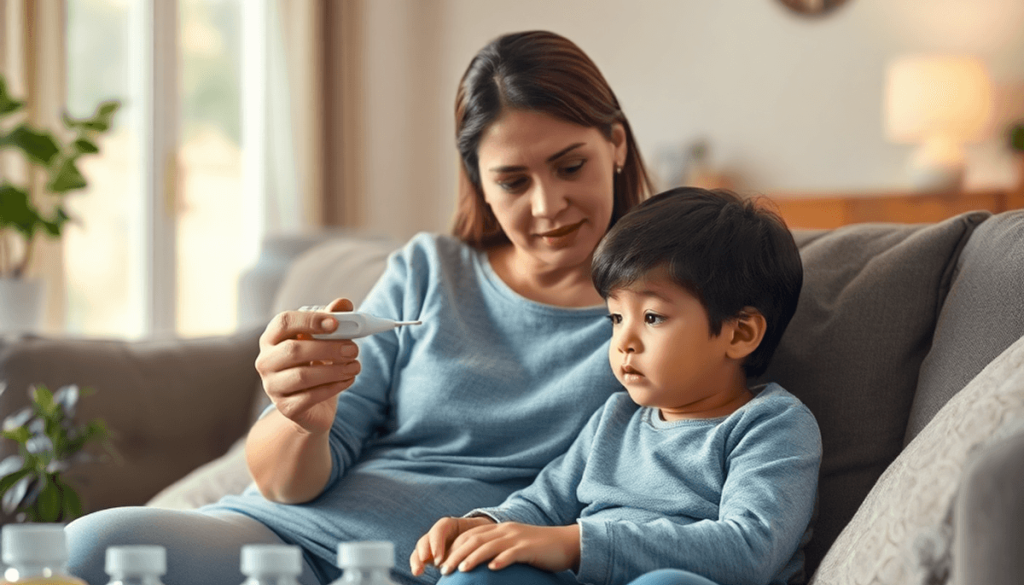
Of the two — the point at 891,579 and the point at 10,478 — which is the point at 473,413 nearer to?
the point at 891,579

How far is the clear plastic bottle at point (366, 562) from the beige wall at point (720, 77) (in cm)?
382

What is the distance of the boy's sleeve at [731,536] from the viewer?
0.99 metres

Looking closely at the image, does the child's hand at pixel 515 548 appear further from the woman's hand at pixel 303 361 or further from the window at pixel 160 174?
the window at pixel 160 174

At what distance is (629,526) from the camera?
1011 millimetres

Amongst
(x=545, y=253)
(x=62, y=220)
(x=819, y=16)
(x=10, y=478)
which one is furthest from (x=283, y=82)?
(x=545, y=253)

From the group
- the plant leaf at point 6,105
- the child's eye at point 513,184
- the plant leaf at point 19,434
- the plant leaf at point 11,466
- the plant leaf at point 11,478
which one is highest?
the plant leaf at point 6,105

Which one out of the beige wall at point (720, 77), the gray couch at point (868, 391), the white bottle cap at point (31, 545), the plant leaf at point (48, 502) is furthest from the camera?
the beige wall at point (720, 77)

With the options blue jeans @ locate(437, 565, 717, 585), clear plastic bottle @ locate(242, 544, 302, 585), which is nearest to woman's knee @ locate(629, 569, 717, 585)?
blue jeans @ locate(437, 565, 717, 585)

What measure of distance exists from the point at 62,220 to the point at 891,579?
236cm

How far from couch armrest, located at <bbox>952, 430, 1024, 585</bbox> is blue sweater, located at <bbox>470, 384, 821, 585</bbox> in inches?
10.5

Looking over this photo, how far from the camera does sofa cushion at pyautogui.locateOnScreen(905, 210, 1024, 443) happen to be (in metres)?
1.14

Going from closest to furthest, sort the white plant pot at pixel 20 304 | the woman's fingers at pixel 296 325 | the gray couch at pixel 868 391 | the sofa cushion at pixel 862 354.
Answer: the gray couch at pixel 868 391 < the woman's fingers at pixel 296 325 < the sofa cushion at pixel 862 354 < the white plant pot at pixel 20 304

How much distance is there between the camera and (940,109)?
378 centimetres

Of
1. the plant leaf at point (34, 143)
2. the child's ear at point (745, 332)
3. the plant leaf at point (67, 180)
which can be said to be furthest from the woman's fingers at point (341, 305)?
the plant leaf at point (34, 143)
